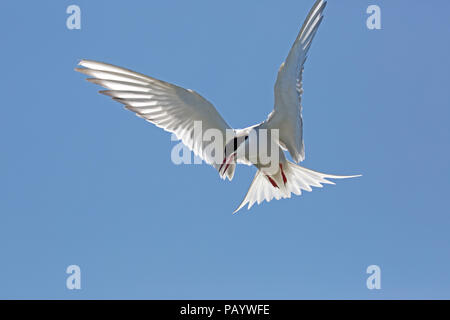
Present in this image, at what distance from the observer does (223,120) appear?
5684 mm

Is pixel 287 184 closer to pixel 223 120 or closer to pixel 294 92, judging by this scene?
pixel 223 120

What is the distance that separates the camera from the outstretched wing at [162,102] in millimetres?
5195

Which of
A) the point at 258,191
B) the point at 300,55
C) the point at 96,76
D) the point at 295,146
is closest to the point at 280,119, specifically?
the point at 295,146

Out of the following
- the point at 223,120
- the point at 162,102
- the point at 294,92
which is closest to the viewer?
the point at 294,92

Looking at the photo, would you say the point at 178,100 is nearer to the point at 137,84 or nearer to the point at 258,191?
the point at 137,84

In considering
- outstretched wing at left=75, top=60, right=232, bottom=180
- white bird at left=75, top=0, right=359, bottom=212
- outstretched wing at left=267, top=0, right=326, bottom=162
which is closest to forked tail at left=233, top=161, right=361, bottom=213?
white bird at left=75, top=0, right=359, bottom=212

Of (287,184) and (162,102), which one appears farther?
(287,184)

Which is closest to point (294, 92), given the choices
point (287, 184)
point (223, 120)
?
point (223, 120)

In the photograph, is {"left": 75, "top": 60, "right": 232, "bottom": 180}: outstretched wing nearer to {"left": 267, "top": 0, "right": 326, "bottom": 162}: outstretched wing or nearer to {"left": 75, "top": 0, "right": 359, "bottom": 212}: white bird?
{"left": 75, "top": 0, "right": 359, "bottom": 212}: white bird

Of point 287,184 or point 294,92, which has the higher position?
point 294,92

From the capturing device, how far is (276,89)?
16.9ft

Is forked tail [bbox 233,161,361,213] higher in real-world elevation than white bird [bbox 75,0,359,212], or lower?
lower

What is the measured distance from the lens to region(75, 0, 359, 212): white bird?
5.01m

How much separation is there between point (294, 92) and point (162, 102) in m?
1.34
